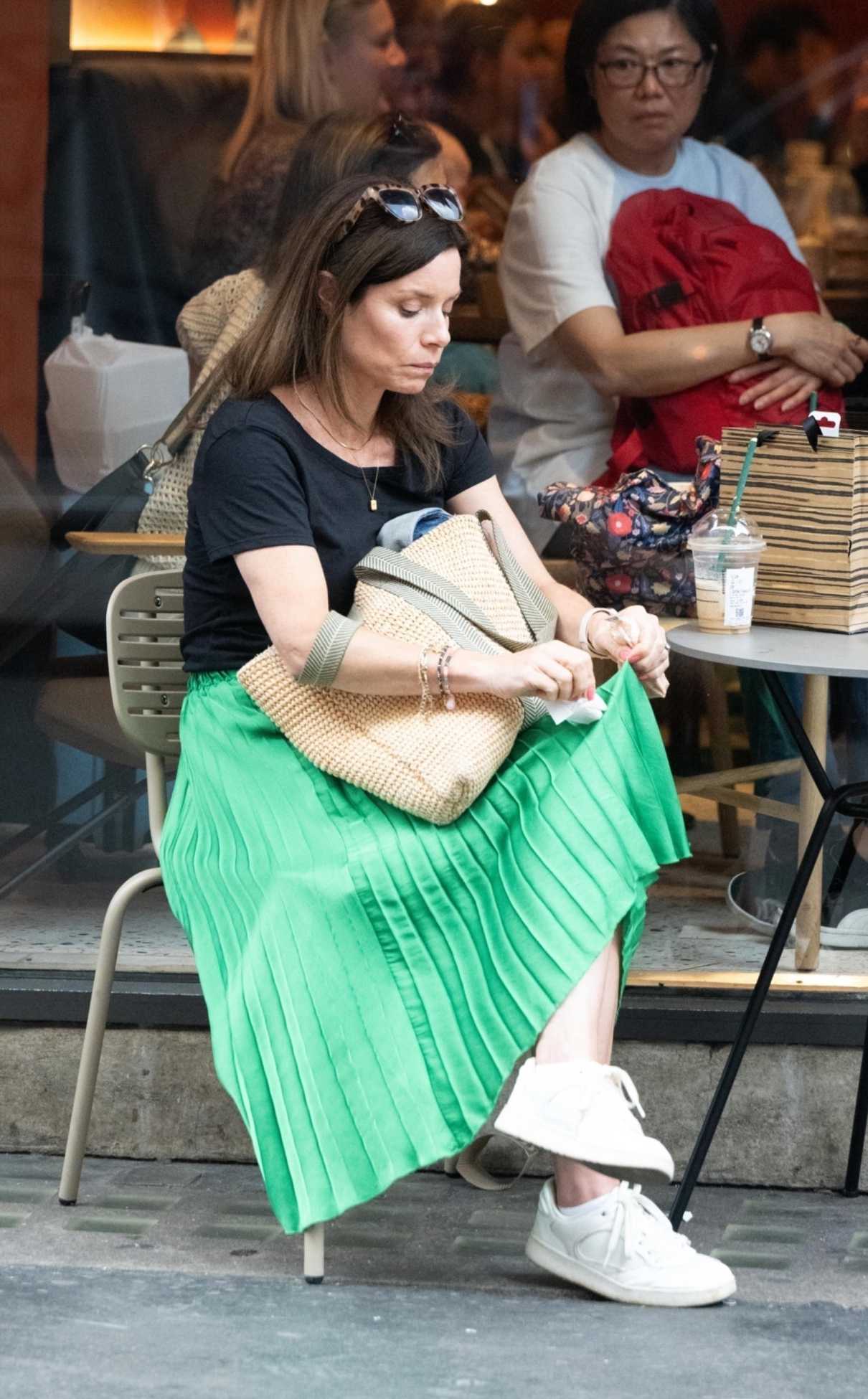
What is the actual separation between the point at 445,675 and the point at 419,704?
75 mm

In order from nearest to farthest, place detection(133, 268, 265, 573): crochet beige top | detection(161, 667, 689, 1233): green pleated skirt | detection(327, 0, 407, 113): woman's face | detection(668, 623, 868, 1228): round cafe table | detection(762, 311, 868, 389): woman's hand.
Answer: detection(161, 667, 689, 1233): green pleated skirt
detection(668, 623, 868, 1228): round cafe table
detection(133, 268, 265, 573): crochet beige top
detection(762, 311, 868, 389): woman's hand
detection(327, 0, 407, 113): woman's face

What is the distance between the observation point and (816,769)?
8.76 feet

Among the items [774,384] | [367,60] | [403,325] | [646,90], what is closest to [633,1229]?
[403,325]

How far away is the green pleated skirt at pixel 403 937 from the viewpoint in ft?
7.72

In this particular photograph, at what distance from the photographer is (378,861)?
2418mm

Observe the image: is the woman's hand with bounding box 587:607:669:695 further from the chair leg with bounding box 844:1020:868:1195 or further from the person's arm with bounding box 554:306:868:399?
the person's arm with bounding box 554:306:868:399

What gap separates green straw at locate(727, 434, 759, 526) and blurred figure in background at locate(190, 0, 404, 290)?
4.51 feet

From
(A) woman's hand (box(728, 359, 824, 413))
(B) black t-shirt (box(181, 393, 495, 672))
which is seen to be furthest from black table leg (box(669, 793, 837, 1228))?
(A) woman's hand (box(728, 359, 824, 413))

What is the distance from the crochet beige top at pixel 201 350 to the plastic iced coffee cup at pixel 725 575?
3.36 ft

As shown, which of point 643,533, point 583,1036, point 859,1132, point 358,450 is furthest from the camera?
point 643,533

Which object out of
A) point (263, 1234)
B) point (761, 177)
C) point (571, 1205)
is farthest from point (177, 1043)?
point (761, 177)

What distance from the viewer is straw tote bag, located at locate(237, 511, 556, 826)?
243 cm

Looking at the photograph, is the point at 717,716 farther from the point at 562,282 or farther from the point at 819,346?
the point at 562,282

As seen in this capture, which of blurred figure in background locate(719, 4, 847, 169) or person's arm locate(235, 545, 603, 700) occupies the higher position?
blurred figure in background locate(719, 4, 847, 169)
